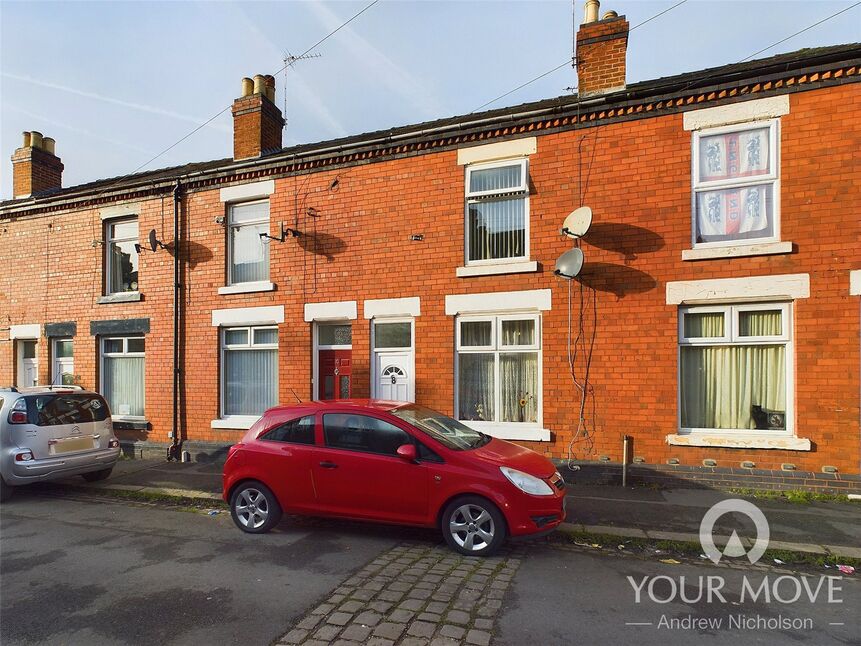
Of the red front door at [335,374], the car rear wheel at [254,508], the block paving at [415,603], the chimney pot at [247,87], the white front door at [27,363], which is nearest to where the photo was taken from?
the block paving at [415,603]

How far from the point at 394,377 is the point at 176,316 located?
17.2 ft

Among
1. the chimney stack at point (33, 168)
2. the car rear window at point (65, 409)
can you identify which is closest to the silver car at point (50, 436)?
the car rear window at point (65, 409)

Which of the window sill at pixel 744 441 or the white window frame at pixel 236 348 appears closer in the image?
the window sill at pixel 744 441

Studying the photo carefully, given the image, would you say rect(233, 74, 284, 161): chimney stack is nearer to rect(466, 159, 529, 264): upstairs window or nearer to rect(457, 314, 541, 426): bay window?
rect(466, 159, 529, 264): upstairs window

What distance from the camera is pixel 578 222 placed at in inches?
297

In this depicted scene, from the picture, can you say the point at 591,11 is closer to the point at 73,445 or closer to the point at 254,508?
the point at 254,508

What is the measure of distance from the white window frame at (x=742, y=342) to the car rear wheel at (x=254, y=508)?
19.5 feet

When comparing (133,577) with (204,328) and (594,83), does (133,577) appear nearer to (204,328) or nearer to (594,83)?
(204,328)

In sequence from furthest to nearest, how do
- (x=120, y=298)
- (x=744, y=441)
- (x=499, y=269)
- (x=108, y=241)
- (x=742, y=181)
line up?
(x=108, y=241) → (x=120, y=298) → (x=499, y=269) → (x=742, y=181) → (x=744, y=441)

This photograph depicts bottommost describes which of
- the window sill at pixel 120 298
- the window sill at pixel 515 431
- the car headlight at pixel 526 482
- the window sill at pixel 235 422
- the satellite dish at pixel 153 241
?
the window sill at pixel 235 422

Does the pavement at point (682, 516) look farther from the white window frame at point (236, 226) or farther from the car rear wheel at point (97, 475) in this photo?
the white window frame at point (236, 226)

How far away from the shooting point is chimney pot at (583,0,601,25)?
821 cm

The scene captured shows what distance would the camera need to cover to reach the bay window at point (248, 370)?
1009cm

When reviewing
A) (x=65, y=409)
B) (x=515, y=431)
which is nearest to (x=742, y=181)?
(x=515, y=431)
